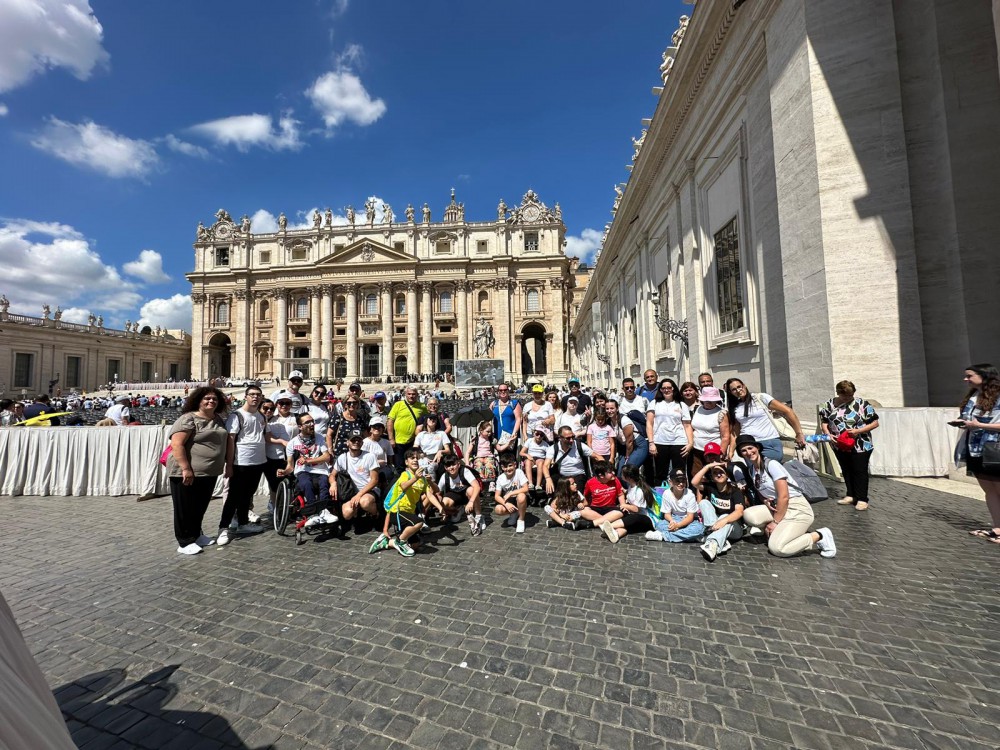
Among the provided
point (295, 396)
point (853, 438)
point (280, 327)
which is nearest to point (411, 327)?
point (280, 327)

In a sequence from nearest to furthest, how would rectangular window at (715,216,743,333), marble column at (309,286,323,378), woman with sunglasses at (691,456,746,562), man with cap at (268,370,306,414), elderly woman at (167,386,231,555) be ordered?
woman with sunglasses at (691,456,746,562), elderly woman at (167,386,231,555), man with cap at (268,370,306,414), rectangular window at (715,216,743,333), marble column at (309,286,323,378)

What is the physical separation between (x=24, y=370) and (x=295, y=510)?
51213 mm

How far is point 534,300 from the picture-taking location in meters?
47.5

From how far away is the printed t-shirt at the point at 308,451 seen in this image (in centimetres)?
484

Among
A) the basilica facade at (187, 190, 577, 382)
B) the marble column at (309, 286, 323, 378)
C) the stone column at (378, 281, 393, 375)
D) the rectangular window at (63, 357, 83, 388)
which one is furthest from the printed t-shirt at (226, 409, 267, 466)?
the rectangular window at (63, 357, 83, 388)

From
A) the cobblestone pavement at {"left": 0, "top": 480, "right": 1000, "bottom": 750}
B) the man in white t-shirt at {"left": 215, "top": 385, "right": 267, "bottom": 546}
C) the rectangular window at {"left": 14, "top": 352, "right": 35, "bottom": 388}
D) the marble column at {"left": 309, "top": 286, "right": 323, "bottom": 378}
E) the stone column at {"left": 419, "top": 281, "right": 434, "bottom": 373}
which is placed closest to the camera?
the cobblestone pavement at {"left": 0, "top": 480, "right": 1000, "bottom": 750}

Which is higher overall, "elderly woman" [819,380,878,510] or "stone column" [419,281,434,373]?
"stone column" [419,281,434,373]

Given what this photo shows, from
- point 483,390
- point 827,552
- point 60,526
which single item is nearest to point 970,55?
point 827,552

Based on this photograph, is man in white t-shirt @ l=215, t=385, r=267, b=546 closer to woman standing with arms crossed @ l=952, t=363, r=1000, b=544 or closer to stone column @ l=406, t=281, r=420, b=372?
woman standing with arms crossed @ l=952, t=363, r=1000, b=544

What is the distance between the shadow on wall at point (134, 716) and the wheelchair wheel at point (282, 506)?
2.35m

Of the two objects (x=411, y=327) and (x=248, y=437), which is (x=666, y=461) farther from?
(x=411, y=327)

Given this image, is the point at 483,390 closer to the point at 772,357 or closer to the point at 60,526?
the point at 772,357

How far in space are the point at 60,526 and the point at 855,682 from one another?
25.6ft

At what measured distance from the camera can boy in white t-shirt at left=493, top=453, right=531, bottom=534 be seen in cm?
479
